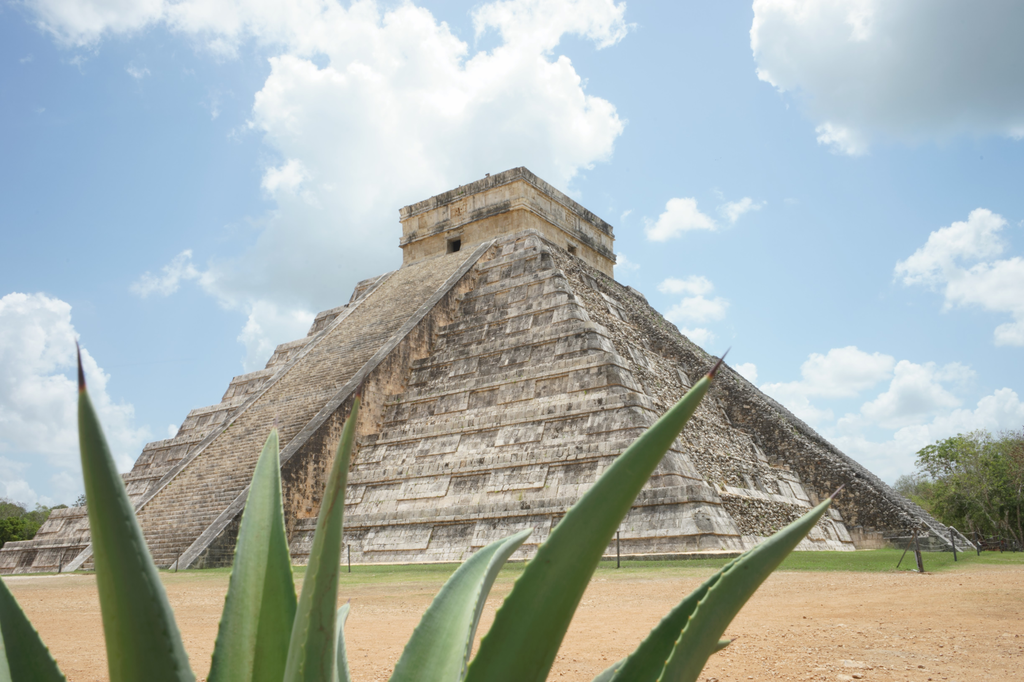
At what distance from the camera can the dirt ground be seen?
347cm

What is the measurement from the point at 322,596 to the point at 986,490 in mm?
20270

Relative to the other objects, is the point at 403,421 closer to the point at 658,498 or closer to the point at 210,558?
the point at 210,558

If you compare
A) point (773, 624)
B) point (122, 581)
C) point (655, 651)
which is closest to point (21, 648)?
point (122, 581)

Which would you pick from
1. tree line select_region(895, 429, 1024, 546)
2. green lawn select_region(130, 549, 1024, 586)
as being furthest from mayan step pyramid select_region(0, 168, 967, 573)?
tree line select_region(895, 429, 1024, 546)

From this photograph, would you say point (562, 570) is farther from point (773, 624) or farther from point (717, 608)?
point (773, 624)

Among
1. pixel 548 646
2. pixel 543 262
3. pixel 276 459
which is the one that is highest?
pixel 543 262

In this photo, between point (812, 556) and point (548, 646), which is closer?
point (548, 646)

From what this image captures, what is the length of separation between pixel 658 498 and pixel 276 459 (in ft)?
27.0

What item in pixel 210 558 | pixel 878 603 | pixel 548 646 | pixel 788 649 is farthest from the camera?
pixel 210 558

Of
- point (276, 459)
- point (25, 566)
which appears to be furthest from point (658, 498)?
point (25, 566)

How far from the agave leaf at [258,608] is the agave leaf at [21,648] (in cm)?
23

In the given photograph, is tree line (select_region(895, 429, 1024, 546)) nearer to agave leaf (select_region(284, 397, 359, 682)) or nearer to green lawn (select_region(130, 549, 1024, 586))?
green lawn (select_region(130, 549, 1024, 586))

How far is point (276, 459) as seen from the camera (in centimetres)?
137

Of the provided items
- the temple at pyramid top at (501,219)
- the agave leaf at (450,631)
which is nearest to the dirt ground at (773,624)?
the agave leaf at (450,631)
